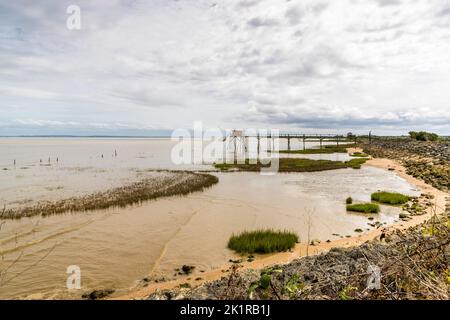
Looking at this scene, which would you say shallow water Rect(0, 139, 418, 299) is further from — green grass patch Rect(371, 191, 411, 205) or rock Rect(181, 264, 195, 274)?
green grass patch Rect(371, 191, 411, 205)

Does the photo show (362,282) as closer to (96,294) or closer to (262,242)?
(262,242)

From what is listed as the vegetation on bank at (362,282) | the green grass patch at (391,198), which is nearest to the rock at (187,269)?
the vegetation on bank at (362,282)

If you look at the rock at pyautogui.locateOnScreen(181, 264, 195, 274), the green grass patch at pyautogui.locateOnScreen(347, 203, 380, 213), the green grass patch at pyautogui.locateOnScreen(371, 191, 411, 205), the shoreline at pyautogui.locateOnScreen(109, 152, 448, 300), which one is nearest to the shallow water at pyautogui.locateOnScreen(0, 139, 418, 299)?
the rock at pyautogui.locateOnScreen(181, 264, 195, 274)

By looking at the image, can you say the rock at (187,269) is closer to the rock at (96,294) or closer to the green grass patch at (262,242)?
the green grass patch at (262,242)

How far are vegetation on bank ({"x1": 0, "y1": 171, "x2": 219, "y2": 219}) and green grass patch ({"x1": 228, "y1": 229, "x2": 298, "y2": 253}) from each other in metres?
11.1

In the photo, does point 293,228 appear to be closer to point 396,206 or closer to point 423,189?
point 396,206

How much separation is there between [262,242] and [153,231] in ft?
20.7

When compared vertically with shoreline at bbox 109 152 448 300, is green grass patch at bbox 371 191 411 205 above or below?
above

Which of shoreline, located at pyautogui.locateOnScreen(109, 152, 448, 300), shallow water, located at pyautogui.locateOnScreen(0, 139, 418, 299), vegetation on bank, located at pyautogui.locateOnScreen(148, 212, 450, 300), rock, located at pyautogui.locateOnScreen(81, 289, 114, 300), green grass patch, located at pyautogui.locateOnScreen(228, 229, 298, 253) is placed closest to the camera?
vegetation on bank, located at pyautogui.locateOnScreen(148, 212, 450, 300)

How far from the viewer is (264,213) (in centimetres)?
1878

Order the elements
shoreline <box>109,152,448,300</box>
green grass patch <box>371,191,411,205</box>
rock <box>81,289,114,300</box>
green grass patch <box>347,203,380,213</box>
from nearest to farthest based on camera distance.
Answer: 1. rock <box>81,289,114,300</box>
2. shoreline <box>109,152,448,300</box>
3. green grass patch <box>347,203,380,213</box>
4. green grass patch <box>371,191,411,205</box>

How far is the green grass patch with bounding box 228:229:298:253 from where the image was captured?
12367 mm

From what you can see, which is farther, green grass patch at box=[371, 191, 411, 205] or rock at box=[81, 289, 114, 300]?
green grass patch at box=[371, 191, 411, 205]

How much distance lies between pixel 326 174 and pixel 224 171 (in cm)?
1416
